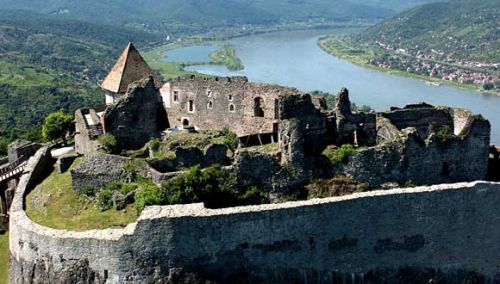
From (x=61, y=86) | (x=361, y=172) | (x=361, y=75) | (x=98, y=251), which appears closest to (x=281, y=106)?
(x=361, y=172)

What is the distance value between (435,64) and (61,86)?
2793 inches

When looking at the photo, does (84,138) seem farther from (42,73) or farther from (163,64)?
(163,64)

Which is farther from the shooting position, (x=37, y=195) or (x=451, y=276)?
(x=37, y=195)

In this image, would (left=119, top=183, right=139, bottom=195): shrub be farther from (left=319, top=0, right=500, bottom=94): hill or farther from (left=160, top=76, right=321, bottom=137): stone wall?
(left=319, top=0, right=500, bottom=94): hill

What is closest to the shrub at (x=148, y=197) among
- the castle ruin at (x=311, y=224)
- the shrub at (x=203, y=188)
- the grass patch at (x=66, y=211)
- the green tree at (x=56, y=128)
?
the shrub at (x=203, y=188)

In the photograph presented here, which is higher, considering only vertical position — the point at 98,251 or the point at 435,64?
the point at 98,251

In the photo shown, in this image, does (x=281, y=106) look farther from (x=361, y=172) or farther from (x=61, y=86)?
(x=61, y=86)

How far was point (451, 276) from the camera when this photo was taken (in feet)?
72.8

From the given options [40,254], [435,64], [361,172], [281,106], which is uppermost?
[281,106]

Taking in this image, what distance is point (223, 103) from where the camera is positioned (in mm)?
33781

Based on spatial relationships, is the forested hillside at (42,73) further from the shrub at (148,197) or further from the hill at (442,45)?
the hill at (442,45)

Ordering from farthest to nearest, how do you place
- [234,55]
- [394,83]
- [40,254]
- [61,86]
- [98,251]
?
[234,55]
[394,83]
[61,86]
[40,254]
[98,251]

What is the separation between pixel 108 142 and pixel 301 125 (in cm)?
869

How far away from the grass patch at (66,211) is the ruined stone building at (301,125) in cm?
284
